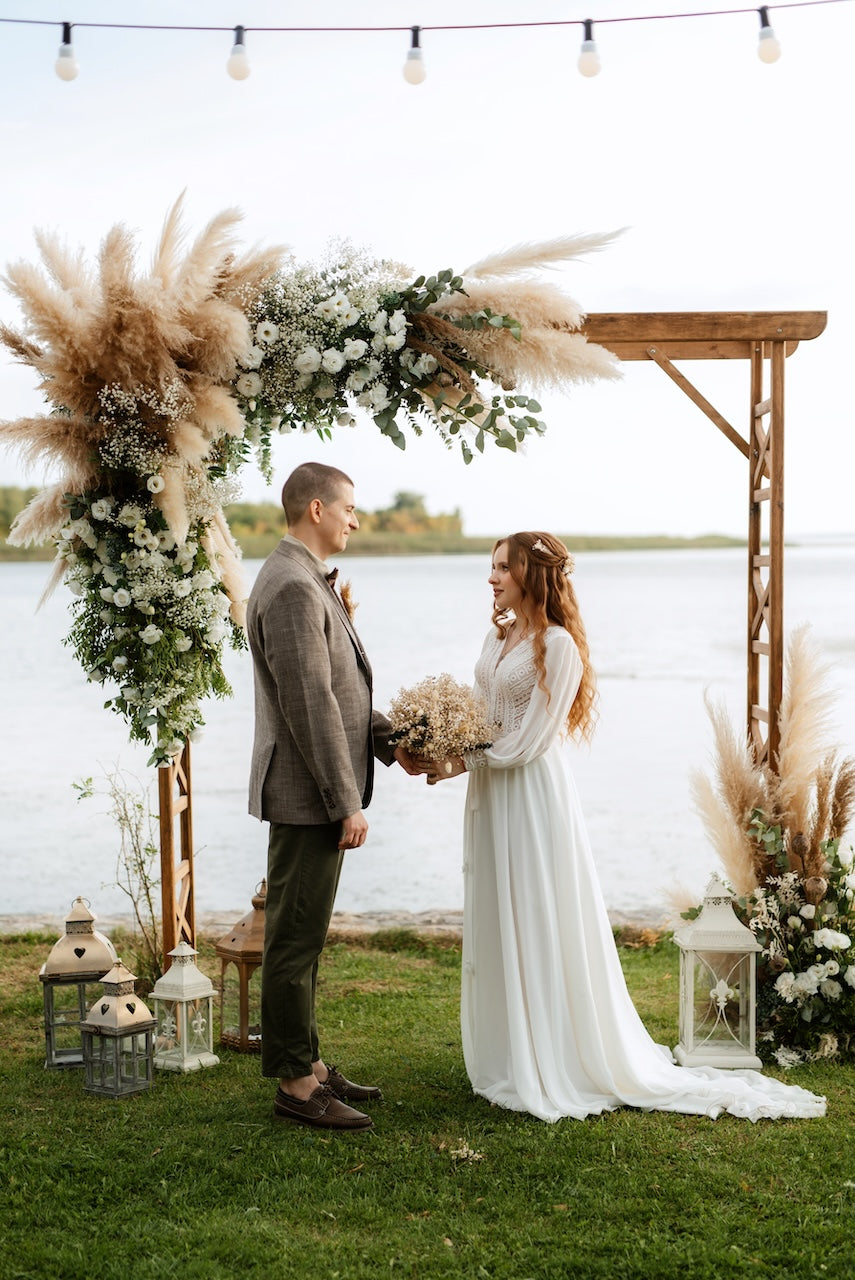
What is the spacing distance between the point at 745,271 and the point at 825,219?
176cm

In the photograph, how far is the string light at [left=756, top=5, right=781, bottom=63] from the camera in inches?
175

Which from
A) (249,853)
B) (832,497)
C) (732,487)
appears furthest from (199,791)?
(732,487)

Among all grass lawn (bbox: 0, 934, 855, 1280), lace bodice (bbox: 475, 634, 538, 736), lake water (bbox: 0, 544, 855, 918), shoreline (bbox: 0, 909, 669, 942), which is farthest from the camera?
lake water (bbox: 0, 544, 855, 918)

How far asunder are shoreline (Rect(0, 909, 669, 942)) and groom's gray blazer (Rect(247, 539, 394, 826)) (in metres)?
2.58

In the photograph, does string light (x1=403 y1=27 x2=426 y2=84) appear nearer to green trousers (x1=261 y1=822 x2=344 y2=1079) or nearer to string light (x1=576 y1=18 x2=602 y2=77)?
string light (x1=576 y1=18 x2=602 y2=77)

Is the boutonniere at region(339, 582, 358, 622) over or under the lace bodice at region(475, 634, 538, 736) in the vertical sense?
over

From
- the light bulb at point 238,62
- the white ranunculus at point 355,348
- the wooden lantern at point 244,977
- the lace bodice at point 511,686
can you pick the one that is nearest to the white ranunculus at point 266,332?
the white ranunculus at point 355,348

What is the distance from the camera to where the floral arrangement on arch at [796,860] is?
14.6 feet

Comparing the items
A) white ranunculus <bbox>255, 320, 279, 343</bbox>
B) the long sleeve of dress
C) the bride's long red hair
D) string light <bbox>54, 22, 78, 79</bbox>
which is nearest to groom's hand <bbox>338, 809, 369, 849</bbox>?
the long sleeve of dress

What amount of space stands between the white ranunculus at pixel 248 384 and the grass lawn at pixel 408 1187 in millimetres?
2406

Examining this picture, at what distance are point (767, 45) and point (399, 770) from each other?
15.0 metres

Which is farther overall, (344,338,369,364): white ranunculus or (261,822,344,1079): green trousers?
(344,338,369,364): white ranunculus

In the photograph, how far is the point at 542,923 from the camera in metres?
3.91

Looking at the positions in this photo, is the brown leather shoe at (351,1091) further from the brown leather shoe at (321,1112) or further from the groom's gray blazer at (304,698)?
the groom's gray blazer at (304,698)
